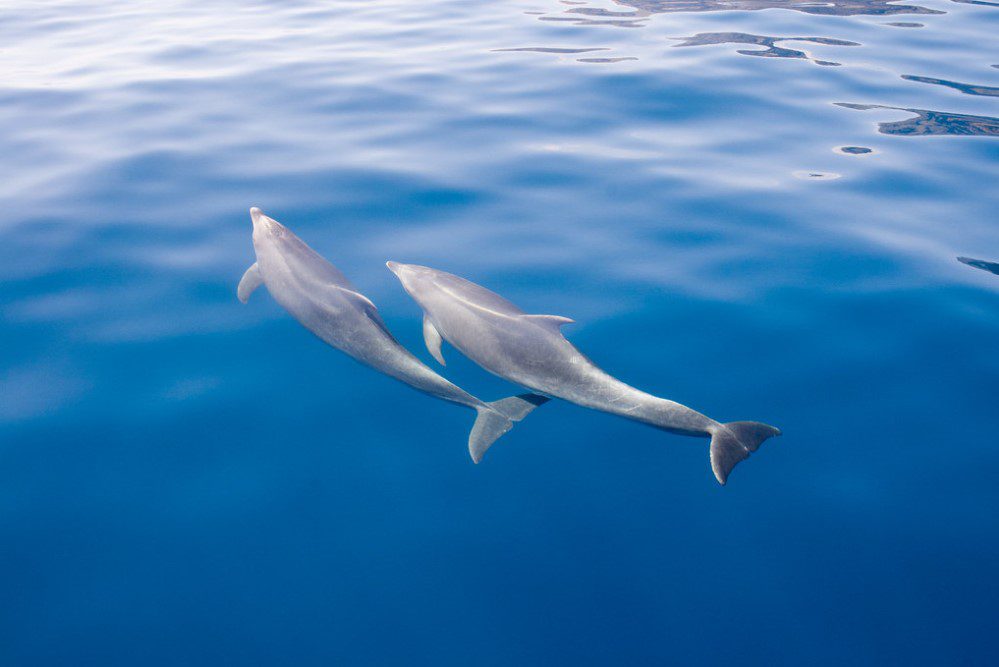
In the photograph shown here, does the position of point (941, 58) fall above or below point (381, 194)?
above

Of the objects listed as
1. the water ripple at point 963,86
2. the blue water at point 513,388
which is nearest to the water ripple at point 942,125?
the blue water at point 513,388

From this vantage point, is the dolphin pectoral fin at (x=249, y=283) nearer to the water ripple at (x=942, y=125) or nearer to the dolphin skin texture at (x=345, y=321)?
the dolphin skin texture at (x=345, y=321)

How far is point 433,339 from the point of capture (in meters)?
6.67

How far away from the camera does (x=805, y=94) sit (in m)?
12.5

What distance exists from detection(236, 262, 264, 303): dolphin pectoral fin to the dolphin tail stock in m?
3.05

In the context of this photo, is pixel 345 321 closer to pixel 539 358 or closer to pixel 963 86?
pixel 539 358

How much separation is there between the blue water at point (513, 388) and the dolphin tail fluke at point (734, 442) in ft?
0.91

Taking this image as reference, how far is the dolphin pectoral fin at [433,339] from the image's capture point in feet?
21.5

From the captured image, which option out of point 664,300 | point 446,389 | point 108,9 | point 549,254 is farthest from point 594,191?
point 108,9

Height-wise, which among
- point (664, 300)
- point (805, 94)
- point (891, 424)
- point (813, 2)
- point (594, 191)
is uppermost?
point (813, 2)

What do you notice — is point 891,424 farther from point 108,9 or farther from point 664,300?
point 108,9

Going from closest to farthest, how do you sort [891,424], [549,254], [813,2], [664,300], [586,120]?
[891,424]
[664,300]
[549,254]
[586,120]
[813,2]

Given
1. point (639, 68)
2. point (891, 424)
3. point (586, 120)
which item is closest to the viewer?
point (891, 424)

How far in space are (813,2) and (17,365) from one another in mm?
20984
